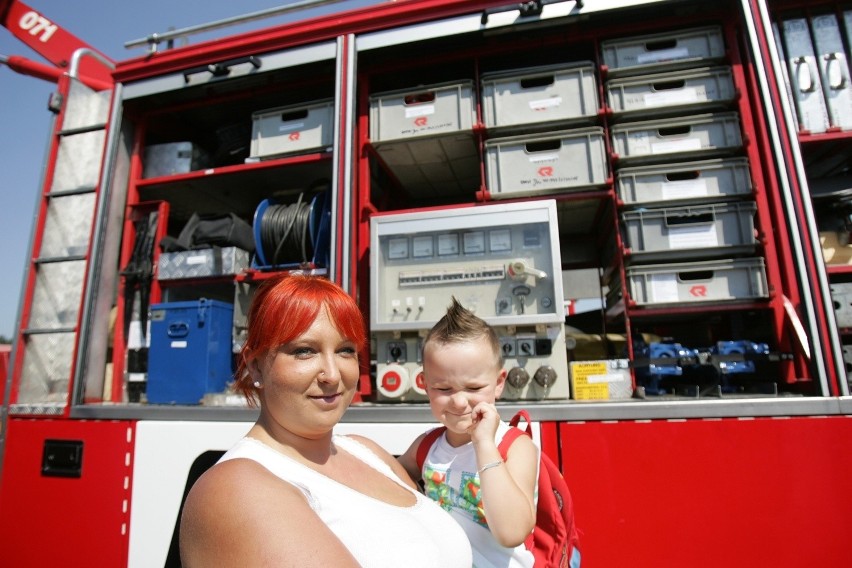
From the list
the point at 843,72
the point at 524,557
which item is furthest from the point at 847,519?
the point at 843,72

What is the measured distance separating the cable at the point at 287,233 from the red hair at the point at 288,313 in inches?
73.5

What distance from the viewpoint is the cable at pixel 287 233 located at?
116 inches

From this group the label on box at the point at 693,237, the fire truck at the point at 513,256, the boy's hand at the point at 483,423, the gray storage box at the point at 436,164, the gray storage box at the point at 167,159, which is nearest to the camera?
the boy's hand at the point at 483,423

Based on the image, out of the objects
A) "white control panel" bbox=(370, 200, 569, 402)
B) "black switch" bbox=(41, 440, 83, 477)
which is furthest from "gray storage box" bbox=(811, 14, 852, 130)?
"black switch" bbox=(41, 440, 83, 477)

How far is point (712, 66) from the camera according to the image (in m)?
2.53

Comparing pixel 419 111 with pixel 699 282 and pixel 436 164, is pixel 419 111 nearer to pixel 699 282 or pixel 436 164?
pixel 436 164

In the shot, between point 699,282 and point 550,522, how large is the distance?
1.64 meters

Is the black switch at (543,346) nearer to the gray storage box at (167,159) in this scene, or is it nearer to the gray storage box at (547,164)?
the gray storage box at (547,164)

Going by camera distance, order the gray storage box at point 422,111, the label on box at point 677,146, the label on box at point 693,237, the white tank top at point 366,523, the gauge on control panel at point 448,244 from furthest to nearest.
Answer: the gray storage box at point 422,111 → the gauge on control panel at point 448,244 → the label on box at point 677,146 → the label on box at point 693,237 → the white tank top at point 366,523

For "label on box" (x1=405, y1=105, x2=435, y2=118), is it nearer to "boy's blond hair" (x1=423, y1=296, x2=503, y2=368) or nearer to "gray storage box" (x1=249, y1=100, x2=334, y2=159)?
"gray storage box" (x1=249, y1=100, x2=334, y2=159)

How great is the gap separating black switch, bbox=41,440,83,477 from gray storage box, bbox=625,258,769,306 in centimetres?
314

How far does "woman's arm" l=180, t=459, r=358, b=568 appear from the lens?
0.73m

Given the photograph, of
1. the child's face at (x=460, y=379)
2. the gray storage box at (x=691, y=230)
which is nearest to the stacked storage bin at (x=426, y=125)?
the gray storage box at (x=691, y=230)

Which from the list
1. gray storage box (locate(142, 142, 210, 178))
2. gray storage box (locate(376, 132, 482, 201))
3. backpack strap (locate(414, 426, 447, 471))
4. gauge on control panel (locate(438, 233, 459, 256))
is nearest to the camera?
backpack strap (locate(414, 426, 447, 471))
